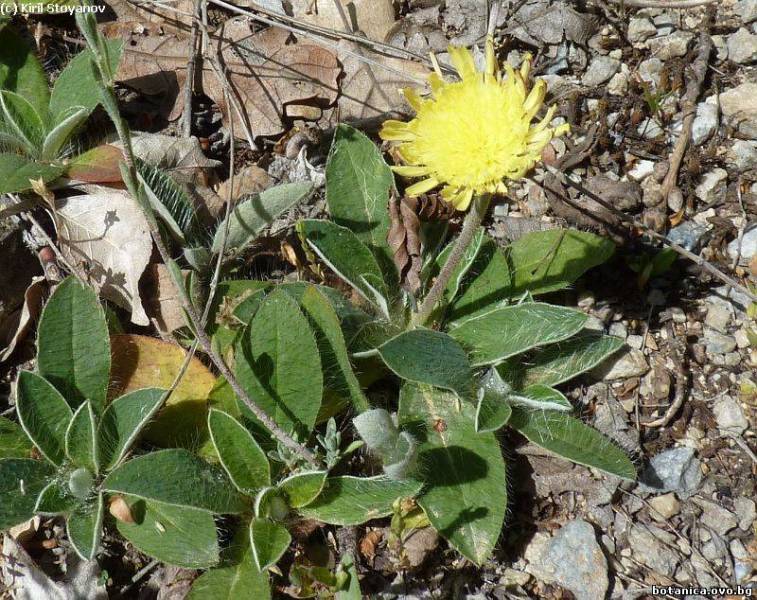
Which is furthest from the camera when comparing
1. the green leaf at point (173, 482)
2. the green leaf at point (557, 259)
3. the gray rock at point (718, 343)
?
the gray rock at point (718, 343)

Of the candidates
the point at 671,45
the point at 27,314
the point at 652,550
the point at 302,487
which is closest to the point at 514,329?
the point at 302,487

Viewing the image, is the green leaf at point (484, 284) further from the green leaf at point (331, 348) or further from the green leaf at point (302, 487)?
the green leaf at point (302, 487)

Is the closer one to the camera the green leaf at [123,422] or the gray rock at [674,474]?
the green leaf at [123,422]

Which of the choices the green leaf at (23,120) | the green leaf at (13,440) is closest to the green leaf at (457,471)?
the green leaf at (13,440)

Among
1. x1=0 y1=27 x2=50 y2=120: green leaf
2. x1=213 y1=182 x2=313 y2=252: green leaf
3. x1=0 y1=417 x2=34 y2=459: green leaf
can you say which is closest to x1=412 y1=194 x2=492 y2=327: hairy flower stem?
x1=213 y1=182 x2=313 y2=252: green leaf

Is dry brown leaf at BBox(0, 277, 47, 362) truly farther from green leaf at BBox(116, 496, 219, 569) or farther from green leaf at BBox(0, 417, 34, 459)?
green leaf at BBox(116, 496, 219, 569)

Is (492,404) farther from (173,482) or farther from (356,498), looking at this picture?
(173,482)
